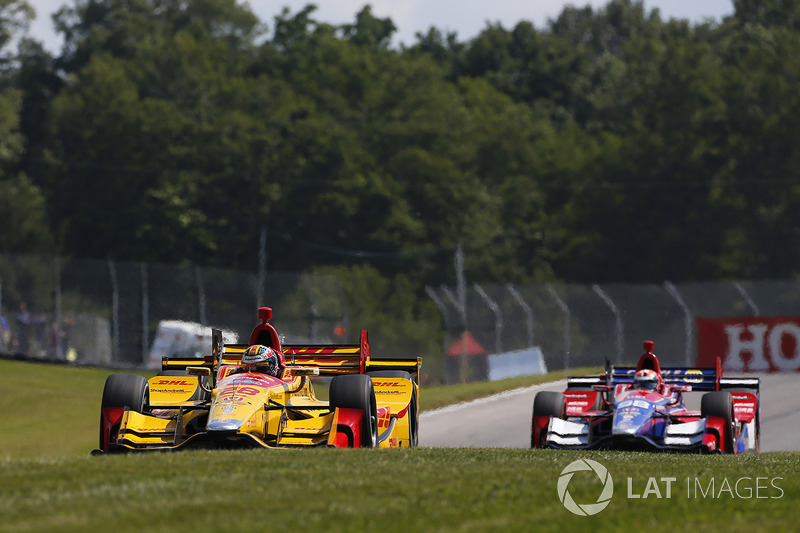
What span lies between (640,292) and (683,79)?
3408 cm

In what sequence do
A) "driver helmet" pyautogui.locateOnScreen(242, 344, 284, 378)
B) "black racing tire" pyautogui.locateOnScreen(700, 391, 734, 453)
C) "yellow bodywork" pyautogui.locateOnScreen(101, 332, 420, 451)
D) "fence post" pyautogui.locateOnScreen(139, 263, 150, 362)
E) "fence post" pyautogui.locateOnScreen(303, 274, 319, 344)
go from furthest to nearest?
"fence post" pyautogui.locateOnScreen(139, 263, 150, 362)
"fence post" pyautogui.locateOnScreen(303, 274, 319, 344)
"black racing tire" pyautogui.locateOnScreen(700, 391, 734, 453)
"driver helmet" pyautogui.locateOnScreen(242, 344, 284, 378)
"yellow bodywork" pyautogui.locateOnScreen(101, 332, 420, 451)

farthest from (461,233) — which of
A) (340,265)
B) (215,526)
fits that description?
(215,526)

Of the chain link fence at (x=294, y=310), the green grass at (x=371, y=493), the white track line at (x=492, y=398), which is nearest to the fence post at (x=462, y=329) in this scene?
the chain link fence at (x=294, y=310)

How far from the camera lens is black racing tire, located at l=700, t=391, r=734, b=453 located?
15367 mm

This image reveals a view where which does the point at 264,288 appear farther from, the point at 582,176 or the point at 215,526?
the point at 582,176

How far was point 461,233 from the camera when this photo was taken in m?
67.6

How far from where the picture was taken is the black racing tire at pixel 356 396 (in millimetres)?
12930

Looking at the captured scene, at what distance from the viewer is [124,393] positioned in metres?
13.5

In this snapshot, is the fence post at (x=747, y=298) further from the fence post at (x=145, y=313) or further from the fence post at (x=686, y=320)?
the fence post at (x=145, y=313)

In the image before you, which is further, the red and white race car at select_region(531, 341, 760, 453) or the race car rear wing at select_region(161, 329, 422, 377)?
the red and white race car at select_region(531, 341, 760, 453)

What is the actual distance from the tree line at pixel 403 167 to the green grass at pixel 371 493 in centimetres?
4622

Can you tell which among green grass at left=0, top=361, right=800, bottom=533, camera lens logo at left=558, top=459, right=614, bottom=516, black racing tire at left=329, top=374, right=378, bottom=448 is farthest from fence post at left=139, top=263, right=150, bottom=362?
camera lens logo at left=558, top=459, right=614, bottom=516

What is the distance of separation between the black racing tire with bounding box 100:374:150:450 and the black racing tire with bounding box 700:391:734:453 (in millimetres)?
6606

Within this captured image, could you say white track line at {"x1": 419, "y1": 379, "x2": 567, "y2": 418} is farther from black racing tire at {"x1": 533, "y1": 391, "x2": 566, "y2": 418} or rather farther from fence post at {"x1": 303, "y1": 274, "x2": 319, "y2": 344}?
black racing tire at {"x1": 533, "y1": 391, "x2": 566, "y2": 418}
